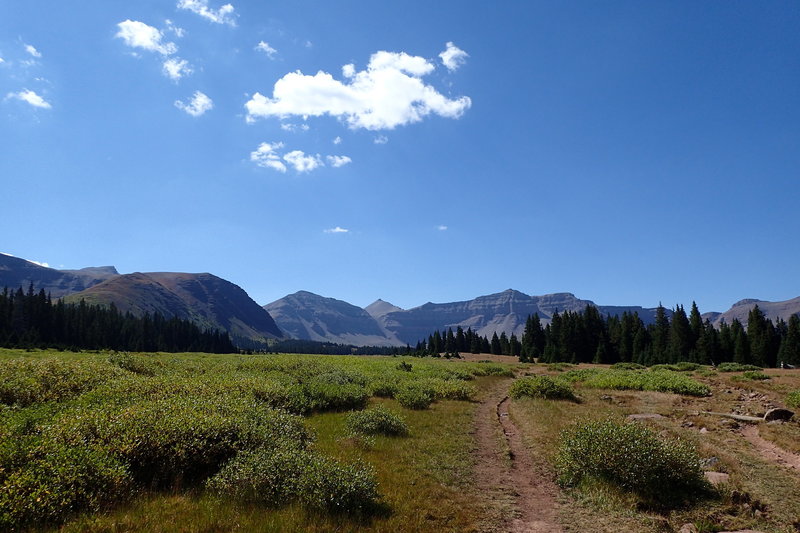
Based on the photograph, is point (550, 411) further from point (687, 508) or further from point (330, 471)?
point (330, 471)

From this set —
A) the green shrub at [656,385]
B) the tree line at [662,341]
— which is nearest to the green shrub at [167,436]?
the green shrub at [656,385]

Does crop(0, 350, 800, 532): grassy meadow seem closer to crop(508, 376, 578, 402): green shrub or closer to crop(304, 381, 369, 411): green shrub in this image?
crop(304, 381, 369, 411): green shrub

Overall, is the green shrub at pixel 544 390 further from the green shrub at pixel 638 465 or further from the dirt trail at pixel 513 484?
the green shrub at pixel 638 465

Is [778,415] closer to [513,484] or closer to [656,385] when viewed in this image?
[656,385]

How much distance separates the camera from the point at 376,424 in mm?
17922

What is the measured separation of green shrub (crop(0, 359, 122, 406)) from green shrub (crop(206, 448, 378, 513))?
10.9 m

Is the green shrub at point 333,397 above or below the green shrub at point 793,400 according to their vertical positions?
below

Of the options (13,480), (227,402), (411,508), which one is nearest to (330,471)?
(411,508)

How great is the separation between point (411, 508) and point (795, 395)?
28.9 meters

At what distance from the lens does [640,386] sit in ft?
120

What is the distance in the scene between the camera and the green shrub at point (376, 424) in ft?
58.2

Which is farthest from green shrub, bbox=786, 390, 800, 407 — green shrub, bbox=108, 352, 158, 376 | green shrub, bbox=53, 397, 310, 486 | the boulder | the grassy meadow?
green shrub, bbox=108, 352, 158, 376

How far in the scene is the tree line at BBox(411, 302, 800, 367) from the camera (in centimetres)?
7938

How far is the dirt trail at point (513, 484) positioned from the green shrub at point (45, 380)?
1648 cm
